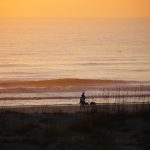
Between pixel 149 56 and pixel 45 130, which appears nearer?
pixel 45 130

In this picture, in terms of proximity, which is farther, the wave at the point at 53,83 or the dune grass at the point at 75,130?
the wave at the point at 53,83

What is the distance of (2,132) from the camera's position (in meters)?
11.6

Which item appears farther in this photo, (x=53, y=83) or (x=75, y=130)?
(x=53, y=83)

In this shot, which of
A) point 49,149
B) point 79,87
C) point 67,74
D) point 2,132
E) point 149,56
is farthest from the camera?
point 149,56

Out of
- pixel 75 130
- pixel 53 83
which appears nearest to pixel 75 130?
pixel 75 130

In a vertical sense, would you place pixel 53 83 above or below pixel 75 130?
above

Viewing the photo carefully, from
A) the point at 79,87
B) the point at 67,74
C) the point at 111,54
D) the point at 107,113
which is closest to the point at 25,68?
the point at 67,74

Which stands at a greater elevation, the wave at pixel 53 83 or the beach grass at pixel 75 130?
the wave at pixel 53 83

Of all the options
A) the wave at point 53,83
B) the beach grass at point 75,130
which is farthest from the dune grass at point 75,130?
the wave at point 53,83

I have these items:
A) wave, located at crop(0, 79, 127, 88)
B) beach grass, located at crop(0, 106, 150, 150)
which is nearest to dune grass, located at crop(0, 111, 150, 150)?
beach grass, located at crop(0, 106, 150, 150)

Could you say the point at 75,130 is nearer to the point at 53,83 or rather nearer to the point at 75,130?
the point at 75,130

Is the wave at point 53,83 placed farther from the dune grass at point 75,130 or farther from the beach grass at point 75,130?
the dune grass at point 75,130

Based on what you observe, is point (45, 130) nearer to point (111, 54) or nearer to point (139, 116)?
point (139, 116)

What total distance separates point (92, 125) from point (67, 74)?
29.1 meters
